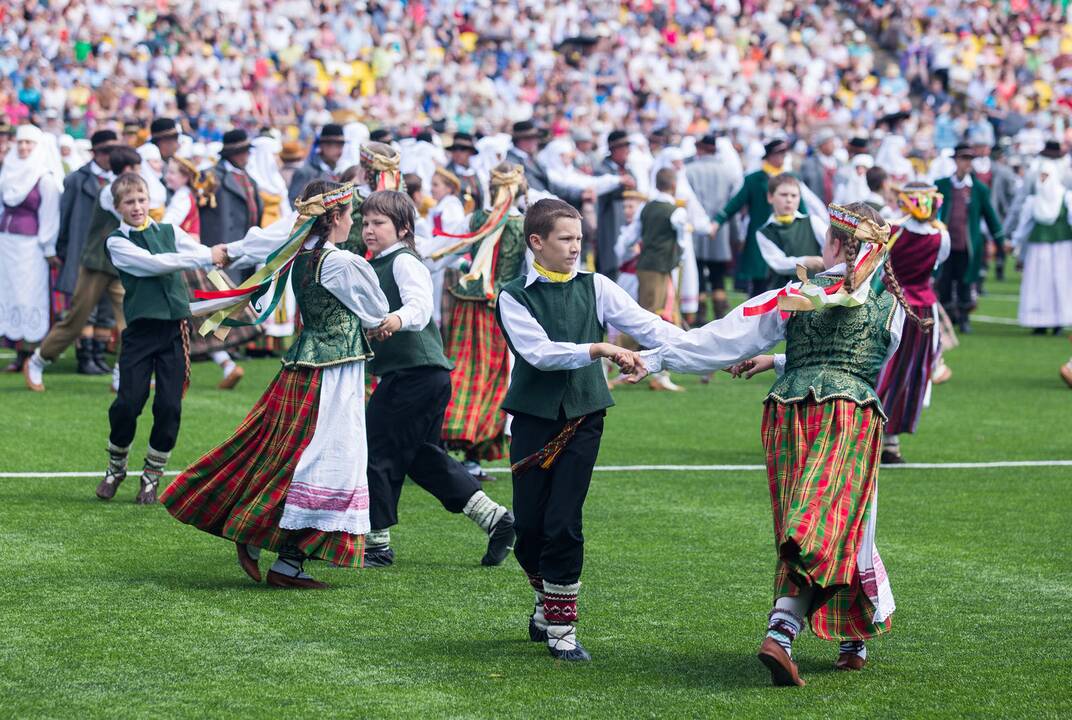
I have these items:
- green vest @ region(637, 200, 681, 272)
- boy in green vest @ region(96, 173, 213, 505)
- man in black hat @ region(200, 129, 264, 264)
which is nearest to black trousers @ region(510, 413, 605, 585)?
boy in green vest @ region(96, 173, 213, 505)

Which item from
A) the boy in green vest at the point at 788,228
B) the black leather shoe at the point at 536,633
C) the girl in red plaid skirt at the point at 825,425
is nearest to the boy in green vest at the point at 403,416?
the black leather shoe at the point at 536,633

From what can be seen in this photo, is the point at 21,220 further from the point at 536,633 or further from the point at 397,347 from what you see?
the point at 536,633

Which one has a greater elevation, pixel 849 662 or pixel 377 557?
pixel 849 662

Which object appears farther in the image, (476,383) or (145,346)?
(476,383)

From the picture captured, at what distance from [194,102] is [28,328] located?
9428mm

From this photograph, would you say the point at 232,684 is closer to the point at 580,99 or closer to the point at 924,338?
the point at 924,338

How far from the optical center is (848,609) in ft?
19.3

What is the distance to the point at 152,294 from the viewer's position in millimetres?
9227

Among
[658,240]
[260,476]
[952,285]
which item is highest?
[658,240]

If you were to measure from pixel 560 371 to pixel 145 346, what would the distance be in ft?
12.4

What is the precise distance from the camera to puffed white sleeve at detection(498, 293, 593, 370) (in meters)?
6.04

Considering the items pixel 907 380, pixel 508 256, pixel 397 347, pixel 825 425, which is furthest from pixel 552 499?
pixel 907 380

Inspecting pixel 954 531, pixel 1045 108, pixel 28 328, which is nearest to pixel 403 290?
pixel 954 531

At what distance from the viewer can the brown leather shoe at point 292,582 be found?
7.32 metres
